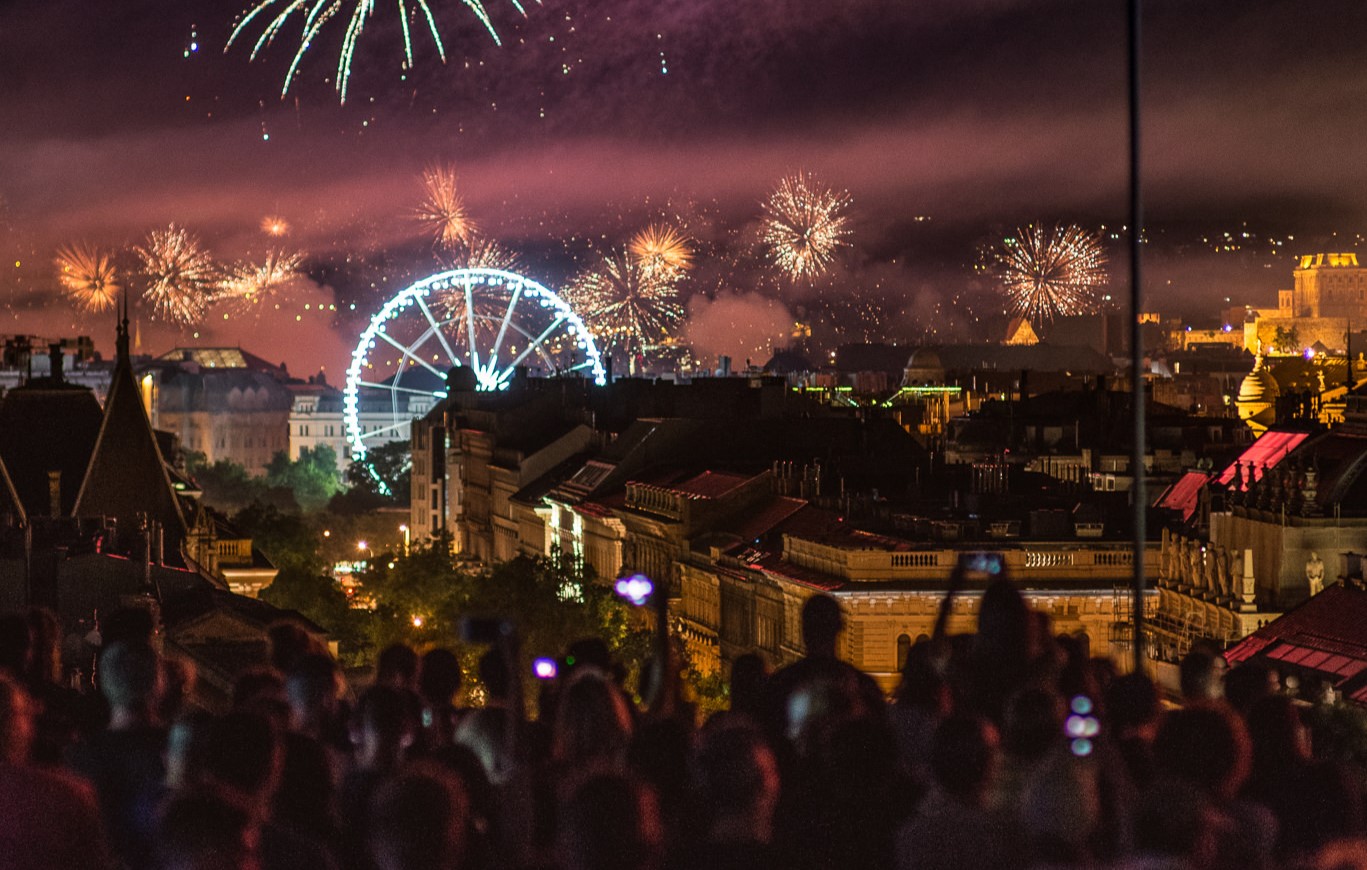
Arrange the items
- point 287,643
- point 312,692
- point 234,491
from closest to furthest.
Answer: point 312,692 < point 287,643 < point 234,491

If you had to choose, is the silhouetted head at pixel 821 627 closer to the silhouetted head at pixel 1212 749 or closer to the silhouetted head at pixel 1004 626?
the silhouetted head at pixel 1004 626

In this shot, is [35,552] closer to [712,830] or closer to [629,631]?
[629,631]

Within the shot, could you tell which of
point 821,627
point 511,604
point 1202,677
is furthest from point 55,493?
point 1202,677

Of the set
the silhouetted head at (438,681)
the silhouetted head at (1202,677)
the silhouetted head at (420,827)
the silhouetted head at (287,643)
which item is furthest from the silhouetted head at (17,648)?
the silhouetted head at (1202,677)

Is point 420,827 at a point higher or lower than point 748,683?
lower

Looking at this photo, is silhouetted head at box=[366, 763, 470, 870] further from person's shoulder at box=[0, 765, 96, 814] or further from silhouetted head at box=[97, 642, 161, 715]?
silhouetted head at box=[97, 642, 161, 715]

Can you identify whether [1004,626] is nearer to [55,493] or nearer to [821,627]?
[821,627]
